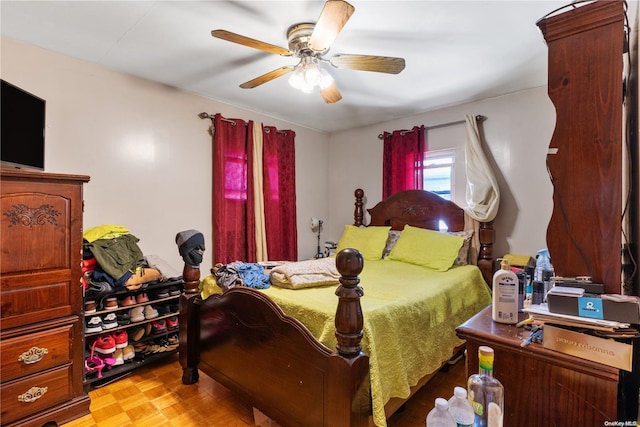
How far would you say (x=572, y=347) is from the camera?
0.81 metres

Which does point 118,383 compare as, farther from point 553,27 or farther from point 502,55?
point 502,55

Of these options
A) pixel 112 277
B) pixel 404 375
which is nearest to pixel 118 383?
pixel 112 277

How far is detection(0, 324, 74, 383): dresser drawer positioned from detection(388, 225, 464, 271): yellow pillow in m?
2.64

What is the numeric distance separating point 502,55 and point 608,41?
62.8 inches

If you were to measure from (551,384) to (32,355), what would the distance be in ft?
7.93

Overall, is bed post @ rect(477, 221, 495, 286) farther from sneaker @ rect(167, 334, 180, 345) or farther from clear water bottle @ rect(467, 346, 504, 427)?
sneaker @ rect(167, 334, 180, 345)

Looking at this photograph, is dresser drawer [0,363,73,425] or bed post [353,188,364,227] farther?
bed post [353,188,364,227]

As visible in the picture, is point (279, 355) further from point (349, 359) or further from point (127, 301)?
point (127, 301)

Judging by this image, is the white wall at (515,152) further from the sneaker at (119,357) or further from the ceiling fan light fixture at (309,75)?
the sneaker at (119,357)

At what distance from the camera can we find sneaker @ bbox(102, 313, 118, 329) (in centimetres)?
207

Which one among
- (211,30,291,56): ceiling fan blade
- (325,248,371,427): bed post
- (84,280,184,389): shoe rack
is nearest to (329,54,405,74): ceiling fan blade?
(211,30,291,56): ceiling fan blade

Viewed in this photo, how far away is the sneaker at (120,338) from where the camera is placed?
84.4 inches

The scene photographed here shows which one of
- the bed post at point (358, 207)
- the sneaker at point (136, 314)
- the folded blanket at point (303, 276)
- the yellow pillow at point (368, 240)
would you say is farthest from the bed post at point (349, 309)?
the bed post at point (358, 207)

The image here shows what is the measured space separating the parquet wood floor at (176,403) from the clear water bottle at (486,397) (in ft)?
3.86
